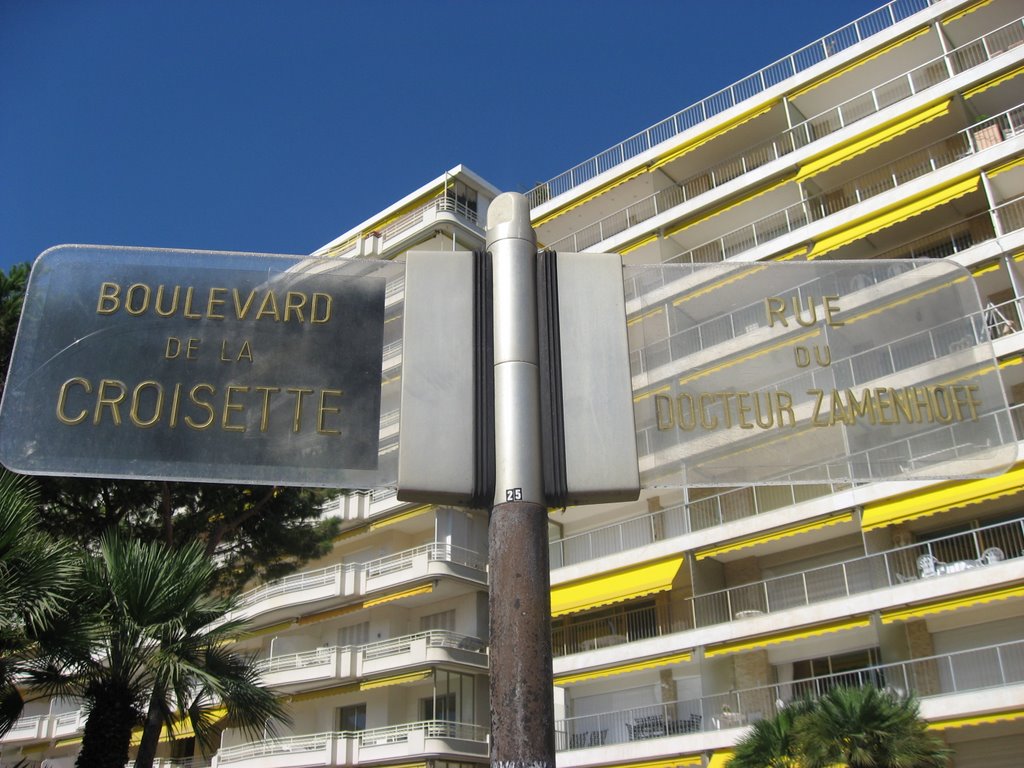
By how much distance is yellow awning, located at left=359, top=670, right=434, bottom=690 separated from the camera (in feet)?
106

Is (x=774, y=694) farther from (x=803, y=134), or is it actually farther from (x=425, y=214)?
(x=425, y=214)

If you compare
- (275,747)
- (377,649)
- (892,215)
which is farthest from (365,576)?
(892,215)

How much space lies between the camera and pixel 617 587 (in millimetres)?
29641

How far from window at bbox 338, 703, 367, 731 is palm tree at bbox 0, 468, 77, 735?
90.1 feet

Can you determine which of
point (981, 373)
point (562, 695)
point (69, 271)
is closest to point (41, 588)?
point (69, 271)

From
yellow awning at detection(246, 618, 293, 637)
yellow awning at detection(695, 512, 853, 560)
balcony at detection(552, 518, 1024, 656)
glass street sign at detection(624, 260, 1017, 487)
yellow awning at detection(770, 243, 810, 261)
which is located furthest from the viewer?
yellow awning at detection(246, 618, 293, 637)

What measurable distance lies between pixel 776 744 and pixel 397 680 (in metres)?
17.6

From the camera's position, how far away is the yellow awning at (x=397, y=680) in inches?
1276

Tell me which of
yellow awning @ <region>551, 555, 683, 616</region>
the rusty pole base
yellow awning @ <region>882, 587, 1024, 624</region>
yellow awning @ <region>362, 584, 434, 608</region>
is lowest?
the rusty pole base

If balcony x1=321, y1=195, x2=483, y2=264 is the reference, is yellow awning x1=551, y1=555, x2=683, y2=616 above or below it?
below

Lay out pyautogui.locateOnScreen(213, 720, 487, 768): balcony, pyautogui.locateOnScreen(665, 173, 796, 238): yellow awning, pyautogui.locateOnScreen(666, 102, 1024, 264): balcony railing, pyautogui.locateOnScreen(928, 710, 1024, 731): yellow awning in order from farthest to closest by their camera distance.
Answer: pyautogui.locateOnScreen(665, 173, 796, 238): yellow awning, pyautogui.locateOnScreen(213, 720, 487, 768): balcony, pyautogui.locateOnScreen(666, 102, 1024, 264): balcony railing, pyautogui.locateOnScreen(928, 710, 1024, 731): yellow awning

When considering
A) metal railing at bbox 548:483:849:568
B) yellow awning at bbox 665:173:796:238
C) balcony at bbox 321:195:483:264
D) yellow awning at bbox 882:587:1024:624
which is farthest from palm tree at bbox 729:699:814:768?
balcony at bbox 321:195:483:264

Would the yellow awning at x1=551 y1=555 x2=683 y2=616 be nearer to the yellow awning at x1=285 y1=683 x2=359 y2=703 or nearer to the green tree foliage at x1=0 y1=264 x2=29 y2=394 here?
the yellow awning at x1=285 y1=683 x2=359 y2=703

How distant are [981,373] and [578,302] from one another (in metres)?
1.19
